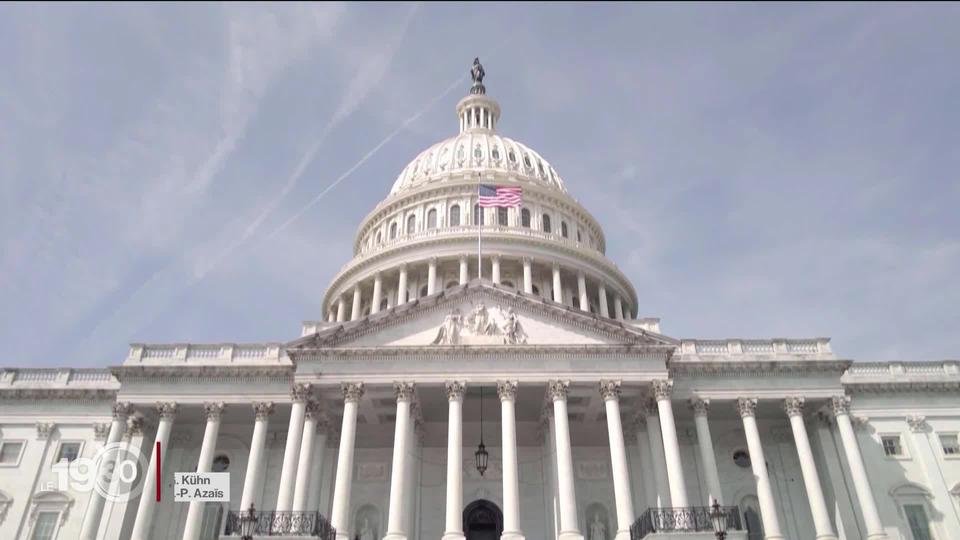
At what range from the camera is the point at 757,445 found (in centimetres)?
3522

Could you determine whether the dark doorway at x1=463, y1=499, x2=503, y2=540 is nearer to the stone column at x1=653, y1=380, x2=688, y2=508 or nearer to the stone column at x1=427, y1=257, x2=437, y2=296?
the stone column at x1=653, y1=380, x2=688, y2=508

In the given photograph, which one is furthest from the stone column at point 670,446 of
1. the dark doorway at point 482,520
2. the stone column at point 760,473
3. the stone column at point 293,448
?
the stone column at point 293,448

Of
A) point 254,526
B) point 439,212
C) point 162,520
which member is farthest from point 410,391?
point 439,212

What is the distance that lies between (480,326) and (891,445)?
23566 millimetres

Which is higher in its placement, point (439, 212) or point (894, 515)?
point (439, 212)

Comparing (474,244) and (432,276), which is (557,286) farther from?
(432,276)

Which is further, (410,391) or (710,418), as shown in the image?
(710,418)

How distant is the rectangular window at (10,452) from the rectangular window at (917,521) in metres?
47.3

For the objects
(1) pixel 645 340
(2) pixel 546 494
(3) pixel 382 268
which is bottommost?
(2) pixel 546 494

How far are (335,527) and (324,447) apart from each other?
699 cm

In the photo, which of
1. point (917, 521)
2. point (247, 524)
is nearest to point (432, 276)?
point (247, 524)

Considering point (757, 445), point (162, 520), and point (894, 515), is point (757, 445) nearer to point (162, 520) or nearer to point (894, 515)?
point (894, 515)

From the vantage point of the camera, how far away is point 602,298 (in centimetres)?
5925

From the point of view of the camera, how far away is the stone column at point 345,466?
103 ft
